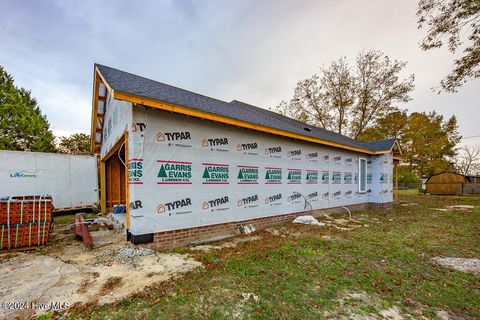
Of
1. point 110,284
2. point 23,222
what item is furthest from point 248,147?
point 23,222

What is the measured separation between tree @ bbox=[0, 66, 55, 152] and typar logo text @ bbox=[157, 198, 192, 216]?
21681mm

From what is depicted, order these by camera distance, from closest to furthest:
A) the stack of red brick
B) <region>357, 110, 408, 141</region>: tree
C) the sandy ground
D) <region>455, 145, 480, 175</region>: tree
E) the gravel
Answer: the sandy ground → the gravel → the stack of red brick → <region>357, 110, 408, 141</region>: tree → <region>455, 145, 480, 175</region>: tree

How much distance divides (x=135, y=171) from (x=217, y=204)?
7.63 ft

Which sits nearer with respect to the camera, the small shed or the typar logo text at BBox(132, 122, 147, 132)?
the typar logo text at BBox(132, 122, 147, 132)

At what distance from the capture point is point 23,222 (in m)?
4.30

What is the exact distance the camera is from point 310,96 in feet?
76.5

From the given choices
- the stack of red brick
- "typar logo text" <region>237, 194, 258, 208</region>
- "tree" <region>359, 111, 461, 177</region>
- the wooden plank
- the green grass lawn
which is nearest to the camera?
the green grass lawn

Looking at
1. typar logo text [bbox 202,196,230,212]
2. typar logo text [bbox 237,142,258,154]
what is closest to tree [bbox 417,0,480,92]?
typar logo text [bbox 237,142,258,154]

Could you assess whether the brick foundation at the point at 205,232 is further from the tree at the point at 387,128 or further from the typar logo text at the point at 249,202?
the tree at the point at 387,128

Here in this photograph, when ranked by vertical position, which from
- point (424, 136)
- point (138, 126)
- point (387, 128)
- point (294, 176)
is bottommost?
point (294, 176)

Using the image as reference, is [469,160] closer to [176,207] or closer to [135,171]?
[176,207]

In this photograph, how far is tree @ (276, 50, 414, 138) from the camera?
1986 cm

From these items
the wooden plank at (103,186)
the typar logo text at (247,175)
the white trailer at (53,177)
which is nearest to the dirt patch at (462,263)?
the typar logo text at (247,175)

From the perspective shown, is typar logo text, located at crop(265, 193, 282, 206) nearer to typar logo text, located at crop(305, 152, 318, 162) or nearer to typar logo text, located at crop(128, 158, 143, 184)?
typar logo text, located at crop(305, 152, 318, 162)
